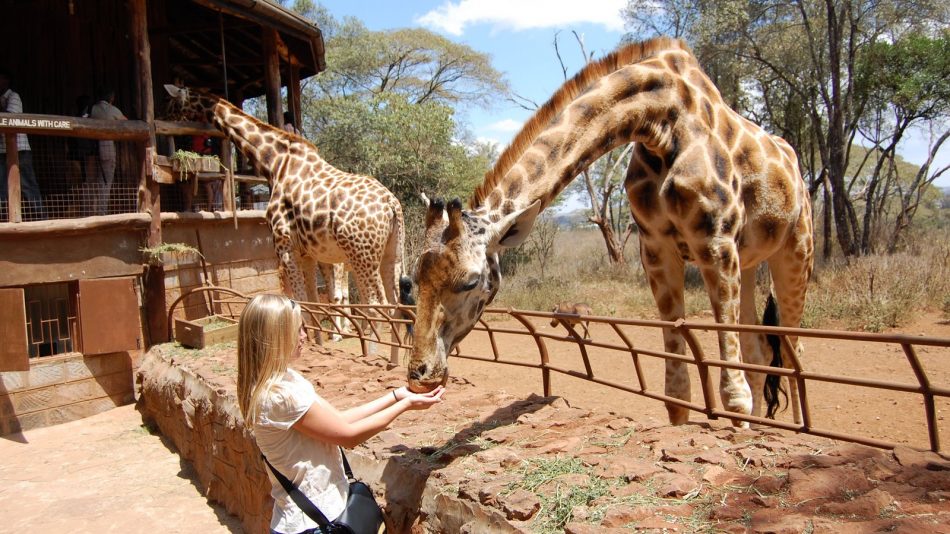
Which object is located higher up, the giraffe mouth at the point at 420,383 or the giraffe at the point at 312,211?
the giraffe at the point at 312,211

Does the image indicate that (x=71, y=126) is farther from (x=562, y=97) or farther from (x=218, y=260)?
(x=562, y=97)

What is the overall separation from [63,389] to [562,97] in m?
7.04

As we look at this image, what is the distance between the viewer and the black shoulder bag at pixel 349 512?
2.35 m

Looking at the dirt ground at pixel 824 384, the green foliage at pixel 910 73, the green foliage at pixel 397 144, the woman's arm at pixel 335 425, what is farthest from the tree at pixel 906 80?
the woman's arm at pixel 335 425

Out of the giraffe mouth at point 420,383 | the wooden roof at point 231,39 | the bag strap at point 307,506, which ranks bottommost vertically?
Result: the bag strap at point 307,506

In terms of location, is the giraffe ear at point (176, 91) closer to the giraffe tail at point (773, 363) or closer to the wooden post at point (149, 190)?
the wooden post at point (149, 190)

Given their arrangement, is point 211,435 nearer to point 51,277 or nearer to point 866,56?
point 51,277

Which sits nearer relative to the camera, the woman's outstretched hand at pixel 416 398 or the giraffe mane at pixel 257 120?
the woman's outstretched hand at pixel 416 398

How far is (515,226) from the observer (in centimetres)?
309

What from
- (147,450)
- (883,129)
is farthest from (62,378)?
(883,129)

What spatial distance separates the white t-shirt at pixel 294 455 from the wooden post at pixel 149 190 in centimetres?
683

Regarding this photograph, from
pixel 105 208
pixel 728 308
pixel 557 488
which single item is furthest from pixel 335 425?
pixel 105 208

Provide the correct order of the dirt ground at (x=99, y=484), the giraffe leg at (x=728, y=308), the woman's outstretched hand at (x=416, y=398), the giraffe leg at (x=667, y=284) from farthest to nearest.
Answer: the dirt ground at (x=99, y=484), the giraffe leg at (x=667, y=284), the giraffe leg at (x=728, y=308), the woman's outstretched hand at (x=416, y=398)

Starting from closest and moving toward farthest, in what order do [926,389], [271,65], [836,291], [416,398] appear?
[926,389] < [416,398] < [271,65] < [836,291]
